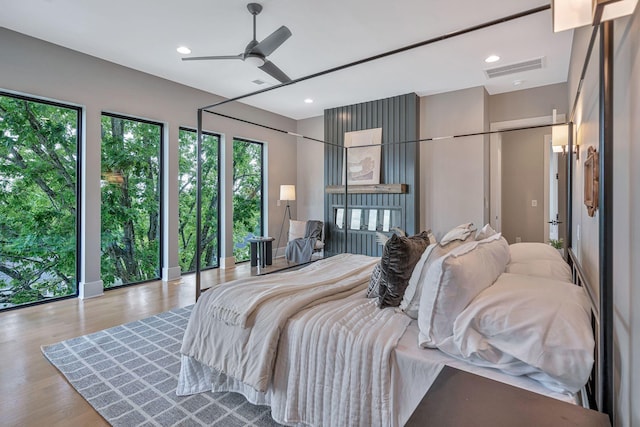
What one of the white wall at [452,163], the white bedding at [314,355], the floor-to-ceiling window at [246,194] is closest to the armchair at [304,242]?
the floor-to-ceiling window at [246,194]

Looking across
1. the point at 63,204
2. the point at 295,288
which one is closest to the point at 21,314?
the point at 63,204

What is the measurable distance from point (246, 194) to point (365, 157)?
242 centimetres

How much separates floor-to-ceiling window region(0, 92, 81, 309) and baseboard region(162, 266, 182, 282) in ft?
3.67

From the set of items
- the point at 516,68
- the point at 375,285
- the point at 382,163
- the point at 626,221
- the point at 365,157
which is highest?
the point at 516,68

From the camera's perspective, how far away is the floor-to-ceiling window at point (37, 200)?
358 centimetres

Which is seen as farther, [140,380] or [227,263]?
[227,263]

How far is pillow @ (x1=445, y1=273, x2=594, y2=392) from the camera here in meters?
1.13

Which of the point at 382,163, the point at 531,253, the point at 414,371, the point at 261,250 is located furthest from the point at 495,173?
the point at 414,371

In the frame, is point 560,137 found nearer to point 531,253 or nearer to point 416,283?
point 531,253

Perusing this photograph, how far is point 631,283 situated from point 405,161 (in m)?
4.65

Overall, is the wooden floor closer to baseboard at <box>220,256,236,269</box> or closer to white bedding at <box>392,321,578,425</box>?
baseboard at <box>220,256,236,269</box>

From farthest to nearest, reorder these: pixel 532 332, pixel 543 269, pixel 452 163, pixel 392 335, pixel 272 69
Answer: pixel 452 163 < pixel 272 69 < pixel 543 269 < pixel 392 335 < pixel 532 332

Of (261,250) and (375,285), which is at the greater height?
(375,285)

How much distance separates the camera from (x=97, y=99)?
13.5 feet
